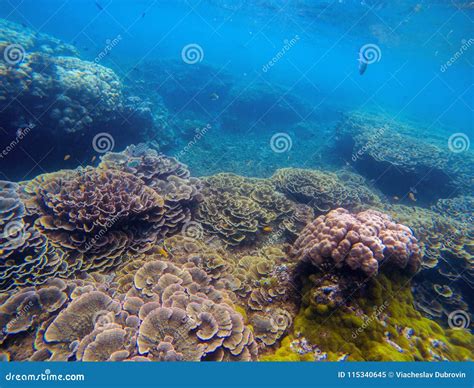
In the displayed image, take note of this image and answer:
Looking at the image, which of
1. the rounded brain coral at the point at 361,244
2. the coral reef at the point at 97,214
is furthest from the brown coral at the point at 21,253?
the rounded brain coral at the point at 361,244

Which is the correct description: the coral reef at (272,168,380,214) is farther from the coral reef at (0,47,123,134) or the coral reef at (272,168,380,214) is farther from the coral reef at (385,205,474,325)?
the coral reef at (0,47,123,134)

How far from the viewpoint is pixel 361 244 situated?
366cm

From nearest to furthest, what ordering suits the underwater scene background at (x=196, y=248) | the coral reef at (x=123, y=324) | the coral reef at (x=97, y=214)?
the coral reef at (x=123, y=324) < the underwater scene background at (x=196, y=248) < the coral reef at (x=97, y=214)

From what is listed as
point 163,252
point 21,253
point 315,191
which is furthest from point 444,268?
point 21,253

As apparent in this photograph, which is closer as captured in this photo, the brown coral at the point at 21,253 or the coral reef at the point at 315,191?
the brown coral at the point at 21,253

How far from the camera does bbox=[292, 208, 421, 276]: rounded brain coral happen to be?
3648 millimetres

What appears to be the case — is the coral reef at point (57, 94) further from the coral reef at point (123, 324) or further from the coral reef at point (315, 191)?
the coral reef at point (123, 324)

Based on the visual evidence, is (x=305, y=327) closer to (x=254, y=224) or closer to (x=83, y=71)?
(x=254, y=224)

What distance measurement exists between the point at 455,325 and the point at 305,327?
4.44 m

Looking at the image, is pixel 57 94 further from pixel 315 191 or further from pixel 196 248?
pixel 315 191

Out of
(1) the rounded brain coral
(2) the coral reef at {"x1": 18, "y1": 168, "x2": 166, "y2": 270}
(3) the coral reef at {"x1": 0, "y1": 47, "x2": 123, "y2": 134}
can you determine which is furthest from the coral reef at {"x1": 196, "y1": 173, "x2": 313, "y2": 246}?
(3) the coral reef at {"x1": 0, "y1": 47, "x2": 123, "y2": 134}

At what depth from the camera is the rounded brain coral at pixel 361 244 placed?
12.0 ft

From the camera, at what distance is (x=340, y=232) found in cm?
390

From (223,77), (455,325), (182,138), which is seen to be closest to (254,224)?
(455,325)
